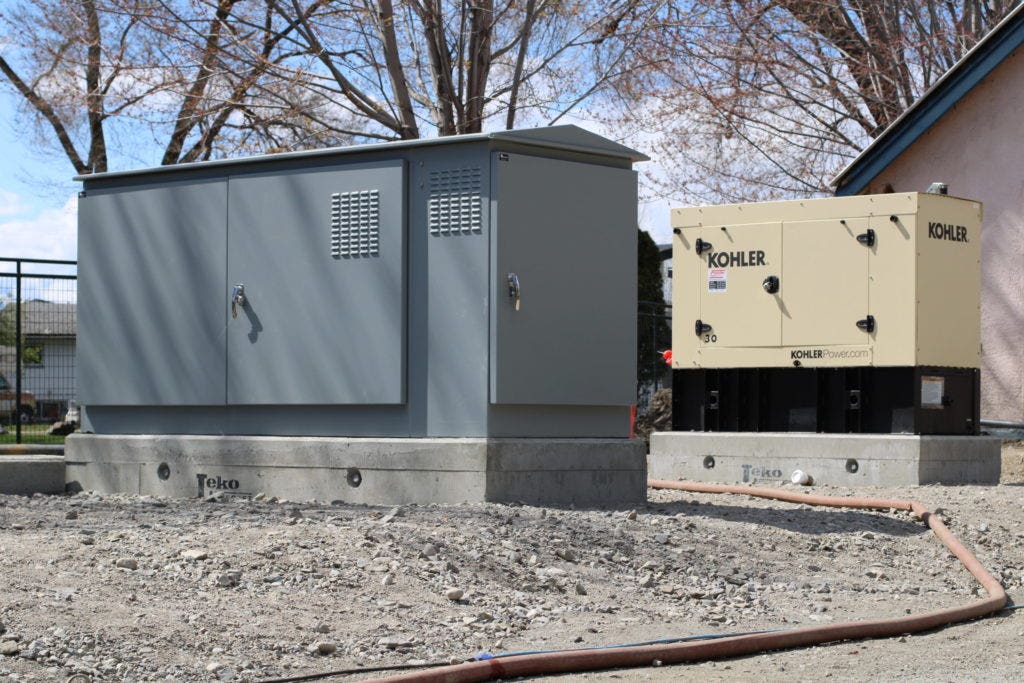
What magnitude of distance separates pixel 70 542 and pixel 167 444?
334 centimetres

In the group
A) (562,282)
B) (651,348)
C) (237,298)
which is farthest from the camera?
(651,348)

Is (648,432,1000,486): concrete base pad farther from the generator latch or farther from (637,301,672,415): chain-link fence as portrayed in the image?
(637,301,672,415): chain-link fence

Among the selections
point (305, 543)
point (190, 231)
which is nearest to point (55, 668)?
point (305, 543)

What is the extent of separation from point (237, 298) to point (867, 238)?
6443mm

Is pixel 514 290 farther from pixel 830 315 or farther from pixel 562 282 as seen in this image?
pixel 830 315

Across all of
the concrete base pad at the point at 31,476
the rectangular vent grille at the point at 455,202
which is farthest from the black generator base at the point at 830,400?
the concrete base pad at the point at 31,476

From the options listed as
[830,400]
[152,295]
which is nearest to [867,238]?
[830,400]

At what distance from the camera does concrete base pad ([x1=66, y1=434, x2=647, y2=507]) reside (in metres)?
10.0

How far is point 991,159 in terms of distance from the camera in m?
19.2

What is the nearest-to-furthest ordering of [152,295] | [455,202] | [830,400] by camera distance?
[455,202]
[152,295]
[830,400]

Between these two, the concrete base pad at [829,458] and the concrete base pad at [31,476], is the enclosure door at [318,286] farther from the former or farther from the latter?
the concrete base pad at [829,458]

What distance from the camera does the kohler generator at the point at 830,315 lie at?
13.9 m

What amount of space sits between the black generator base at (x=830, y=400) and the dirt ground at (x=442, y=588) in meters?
3.52

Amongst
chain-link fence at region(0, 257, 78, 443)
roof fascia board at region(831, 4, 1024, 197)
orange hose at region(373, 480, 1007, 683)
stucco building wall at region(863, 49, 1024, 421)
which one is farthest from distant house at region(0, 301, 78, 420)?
stucco building wall at region(863, 49, 1024, 421)
